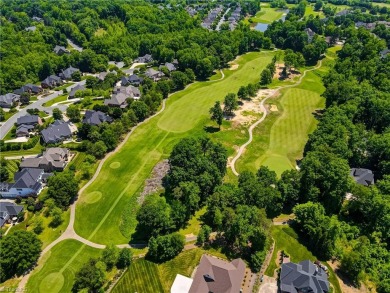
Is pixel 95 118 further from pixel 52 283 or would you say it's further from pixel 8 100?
pixel 52 283

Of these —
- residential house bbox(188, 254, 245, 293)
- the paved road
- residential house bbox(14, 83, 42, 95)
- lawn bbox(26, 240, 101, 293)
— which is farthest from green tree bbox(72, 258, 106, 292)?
residential house bbox(14, 83, 42, 95)

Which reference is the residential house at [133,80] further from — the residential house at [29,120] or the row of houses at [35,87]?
the residential house at [29,120]

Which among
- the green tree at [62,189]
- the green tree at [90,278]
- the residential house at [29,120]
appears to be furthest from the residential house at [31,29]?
the green tree at [90,278]

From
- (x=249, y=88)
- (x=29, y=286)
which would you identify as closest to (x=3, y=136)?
(x=29, y=286)

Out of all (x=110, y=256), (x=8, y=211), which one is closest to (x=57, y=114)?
(x=8, y=211)

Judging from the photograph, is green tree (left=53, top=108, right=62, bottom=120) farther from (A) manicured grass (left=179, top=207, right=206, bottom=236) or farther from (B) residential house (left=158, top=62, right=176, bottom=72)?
(A) manicured grass (left=179, top=207, right=206, bottom=236)

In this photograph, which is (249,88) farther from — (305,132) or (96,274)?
(96,274)

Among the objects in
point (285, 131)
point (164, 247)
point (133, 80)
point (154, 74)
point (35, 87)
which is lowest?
point (35, 87)
